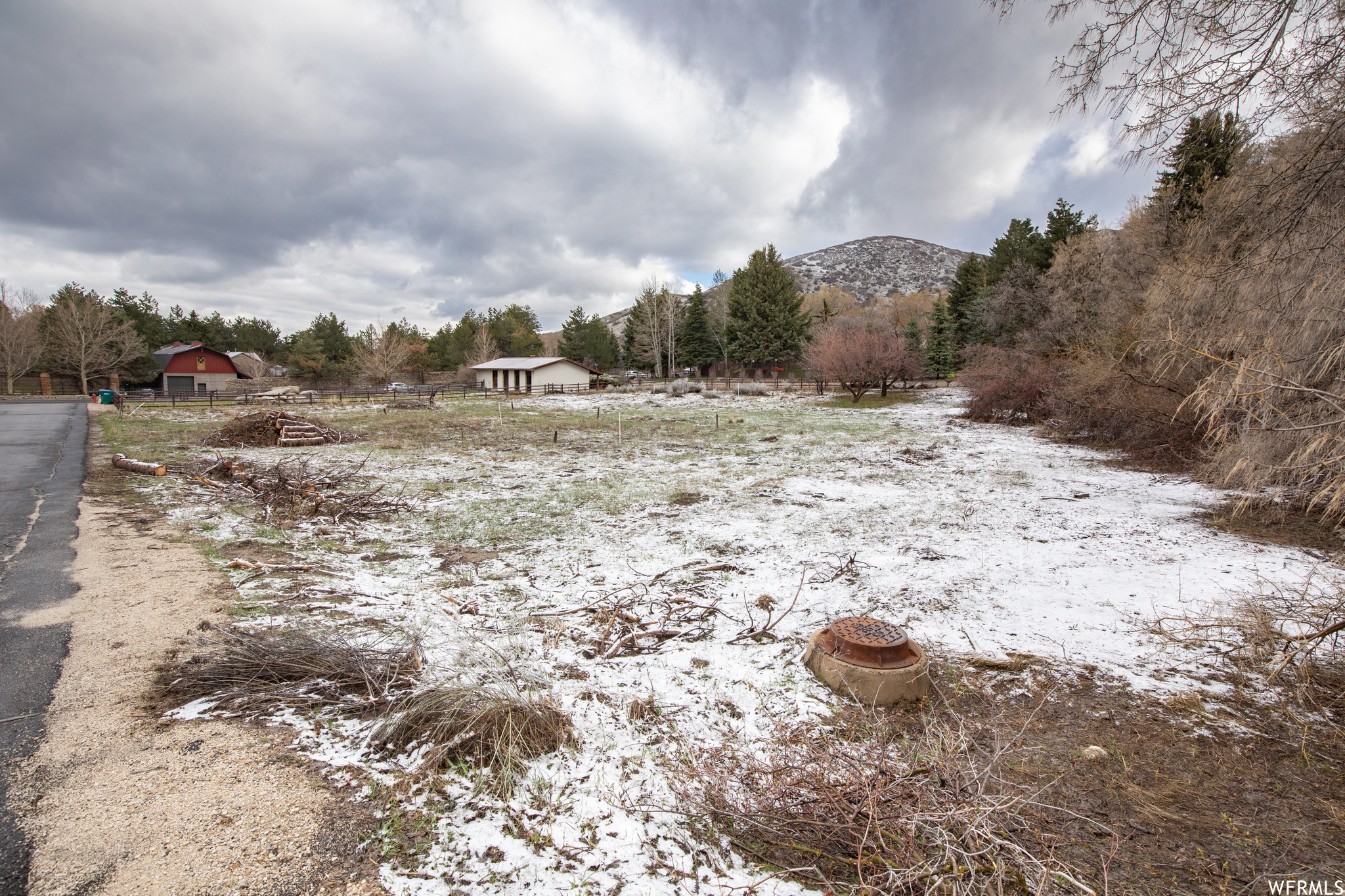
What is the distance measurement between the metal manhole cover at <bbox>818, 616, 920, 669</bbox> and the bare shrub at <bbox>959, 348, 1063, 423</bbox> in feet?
59.8

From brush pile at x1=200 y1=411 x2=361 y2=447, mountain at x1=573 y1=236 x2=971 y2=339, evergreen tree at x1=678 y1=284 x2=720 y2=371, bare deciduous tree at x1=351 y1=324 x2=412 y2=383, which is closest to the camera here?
brush pile at x1=200 y1=411 x2=361 y2=447

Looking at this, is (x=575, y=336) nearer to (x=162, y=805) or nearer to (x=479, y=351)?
(x=479, y=351)

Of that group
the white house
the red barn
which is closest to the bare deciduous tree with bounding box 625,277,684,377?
the white house

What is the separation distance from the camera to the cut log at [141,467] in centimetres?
1000

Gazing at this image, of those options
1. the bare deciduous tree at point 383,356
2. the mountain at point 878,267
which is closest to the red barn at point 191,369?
the bare deciduous tree at point 383,356

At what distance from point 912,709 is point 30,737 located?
4731mm

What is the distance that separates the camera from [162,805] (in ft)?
7.54

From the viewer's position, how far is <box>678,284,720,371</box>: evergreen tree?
60938 millimetres

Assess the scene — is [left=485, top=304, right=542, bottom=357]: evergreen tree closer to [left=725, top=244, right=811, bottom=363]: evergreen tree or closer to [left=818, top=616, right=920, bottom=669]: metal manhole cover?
[left=725, top=244, right=811, bottom=363]: evergreen tree

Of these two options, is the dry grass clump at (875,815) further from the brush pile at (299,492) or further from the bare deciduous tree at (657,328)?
the bare deciduous tree at (657,328)

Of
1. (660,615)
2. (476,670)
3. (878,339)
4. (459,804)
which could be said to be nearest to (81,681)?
(476,670)

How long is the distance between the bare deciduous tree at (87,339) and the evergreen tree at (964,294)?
224 feet

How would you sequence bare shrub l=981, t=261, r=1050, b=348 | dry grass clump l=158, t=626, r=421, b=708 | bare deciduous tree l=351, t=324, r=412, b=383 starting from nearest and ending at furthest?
dry grass clump l=158, t=626, r=421, b=708
bare shrub l=981, t=261, r=1050, b=348
bare deciduous tree l=351, t=324, r=412, b=383

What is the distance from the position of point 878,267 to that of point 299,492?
150659mm
